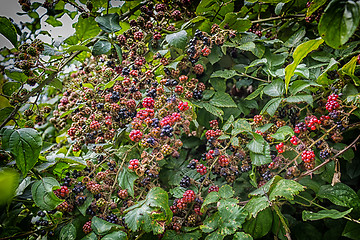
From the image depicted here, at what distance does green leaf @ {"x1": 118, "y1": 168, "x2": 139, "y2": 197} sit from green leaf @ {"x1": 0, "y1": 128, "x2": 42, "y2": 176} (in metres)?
0.31

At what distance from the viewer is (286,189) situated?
2.82 ft

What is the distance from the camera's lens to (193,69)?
1.19 m

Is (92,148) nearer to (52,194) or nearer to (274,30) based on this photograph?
(52,194)

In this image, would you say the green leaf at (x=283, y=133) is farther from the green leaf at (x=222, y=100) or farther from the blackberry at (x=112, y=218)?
the blackberry at (x=112, y=218)

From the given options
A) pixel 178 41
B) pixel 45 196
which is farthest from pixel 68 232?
pixel 178 41

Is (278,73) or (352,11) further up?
(352,11)

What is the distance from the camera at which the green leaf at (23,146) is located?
0.90 meters

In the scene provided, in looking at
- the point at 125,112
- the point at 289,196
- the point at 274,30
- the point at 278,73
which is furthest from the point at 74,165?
the point at 274,30

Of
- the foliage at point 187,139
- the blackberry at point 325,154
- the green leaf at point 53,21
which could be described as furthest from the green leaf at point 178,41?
the green leaf at point 53,21

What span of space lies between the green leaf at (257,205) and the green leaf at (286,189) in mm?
26

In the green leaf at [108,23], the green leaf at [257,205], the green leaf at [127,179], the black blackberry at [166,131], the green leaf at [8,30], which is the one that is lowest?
the green leaf at [257,205]

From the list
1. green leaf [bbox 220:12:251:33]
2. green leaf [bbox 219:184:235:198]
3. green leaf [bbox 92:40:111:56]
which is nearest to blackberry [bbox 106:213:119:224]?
green leaf [bbox 219:184:235:198]

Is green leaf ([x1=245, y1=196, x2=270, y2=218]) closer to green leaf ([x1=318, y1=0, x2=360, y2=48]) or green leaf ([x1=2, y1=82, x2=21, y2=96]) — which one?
green leaf ([x1=318, y1=0, x2=360, y2=48])

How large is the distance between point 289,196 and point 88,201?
2.44 ft
